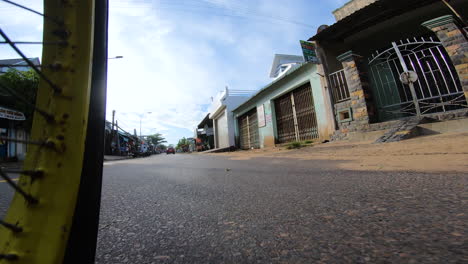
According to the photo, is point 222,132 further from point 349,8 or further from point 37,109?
point 37,109

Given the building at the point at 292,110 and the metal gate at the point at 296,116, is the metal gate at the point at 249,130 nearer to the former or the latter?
the building at the point at 292,110

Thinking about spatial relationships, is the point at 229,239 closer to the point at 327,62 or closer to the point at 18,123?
the point at 327,62

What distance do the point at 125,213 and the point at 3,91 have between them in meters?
0.78

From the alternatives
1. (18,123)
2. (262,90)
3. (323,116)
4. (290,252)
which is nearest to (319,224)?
(290,252)

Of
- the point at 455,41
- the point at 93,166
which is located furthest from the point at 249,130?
the point at 93,166

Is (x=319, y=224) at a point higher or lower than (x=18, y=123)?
lower

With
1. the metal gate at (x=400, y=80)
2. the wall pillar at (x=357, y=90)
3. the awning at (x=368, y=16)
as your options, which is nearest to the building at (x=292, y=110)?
the wall pillar at (x=357, y=90)

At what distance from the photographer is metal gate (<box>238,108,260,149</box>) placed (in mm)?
13242

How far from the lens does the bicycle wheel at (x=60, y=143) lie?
38 cm

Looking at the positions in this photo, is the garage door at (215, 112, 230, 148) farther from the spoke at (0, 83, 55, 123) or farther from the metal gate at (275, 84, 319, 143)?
the spoke at (0, 83, 55, 123)

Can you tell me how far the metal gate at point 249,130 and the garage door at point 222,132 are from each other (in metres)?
2.14

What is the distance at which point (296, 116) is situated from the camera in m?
9.20

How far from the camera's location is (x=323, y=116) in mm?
7477

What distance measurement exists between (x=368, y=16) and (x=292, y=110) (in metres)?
4.31
